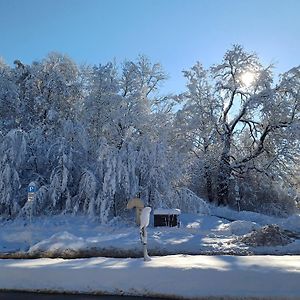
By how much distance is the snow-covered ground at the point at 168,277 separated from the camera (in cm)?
648

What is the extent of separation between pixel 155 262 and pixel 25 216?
1104cm

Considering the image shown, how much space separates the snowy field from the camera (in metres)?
12.1

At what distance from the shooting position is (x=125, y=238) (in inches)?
550

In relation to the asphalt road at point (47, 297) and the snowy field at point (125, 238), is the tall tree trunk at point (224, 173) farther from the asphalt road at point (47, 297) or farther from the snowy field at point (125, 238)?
the asphalt road at point (47, 297)

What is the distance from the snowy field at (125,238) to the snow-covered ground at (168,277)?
3790mm

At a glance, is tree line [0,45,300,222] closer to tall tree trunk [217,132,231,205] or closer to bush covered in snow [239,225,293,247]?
tall tree trunk [217,132,231,205]

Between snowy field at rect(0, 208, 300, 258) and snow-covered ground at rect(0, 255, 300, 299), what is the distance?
12.4ft

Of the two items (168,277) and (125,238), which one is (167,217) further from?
(168,277)

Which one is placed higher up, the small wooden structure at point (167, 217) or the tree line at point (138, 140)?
the tree line at point (138, 140)

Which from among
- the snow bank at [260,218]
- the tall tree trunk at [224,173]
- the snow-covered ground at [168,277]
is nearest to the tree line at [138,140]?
the tall tree trunk at [224,173]

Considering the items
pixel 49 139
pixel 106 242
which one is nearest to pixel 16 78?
pixel 49 139

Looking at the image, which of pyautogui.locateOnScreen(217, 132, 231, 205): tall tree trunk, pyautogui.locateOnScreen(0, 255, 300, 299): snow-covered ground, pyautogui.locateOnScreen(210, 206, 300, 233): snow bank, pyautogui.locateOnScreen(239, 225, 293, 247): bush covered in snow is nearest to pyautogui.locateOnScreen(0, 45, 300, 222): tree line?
pyautogui.locateOnScreen(217, 132, 231, 205): tall tree trunk

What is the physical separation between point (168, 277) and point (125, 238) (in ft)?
23.3

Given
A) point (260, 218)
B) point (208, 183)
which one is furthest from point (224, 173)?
point (260, 218)
